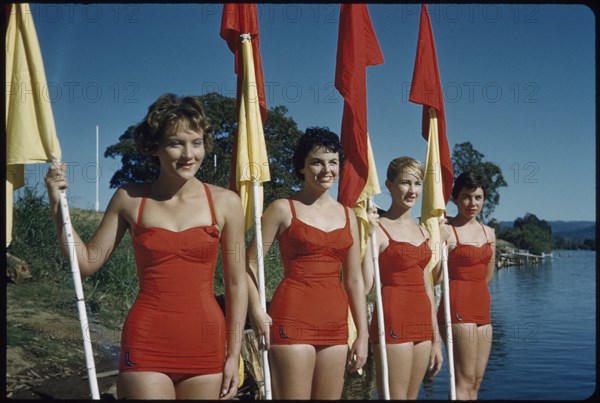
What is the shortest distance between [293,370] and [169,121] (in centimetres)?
166

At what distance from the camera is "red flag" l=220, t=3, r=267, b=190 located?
5.12 m

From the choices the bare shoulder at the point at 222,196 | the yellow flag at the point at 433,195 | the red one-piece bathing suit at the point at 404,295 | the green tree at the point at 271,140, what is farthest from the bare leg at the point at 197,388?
the green tree at the point at 271,140

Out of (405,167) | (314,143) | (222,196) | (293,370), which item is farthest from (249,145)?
(293,370)

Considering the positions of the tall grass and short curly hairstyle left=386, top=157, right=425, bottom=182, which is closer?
short curly hairstyle left=386, top=157, right=425, bottom=182

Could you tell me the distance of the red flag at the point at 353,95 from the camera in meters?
5.37

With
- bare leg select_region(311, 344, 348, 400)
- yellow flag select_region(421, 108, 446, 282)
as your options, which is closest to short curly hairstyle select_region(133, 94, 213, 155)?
bare leg select_region(311, 344, 348, 400)

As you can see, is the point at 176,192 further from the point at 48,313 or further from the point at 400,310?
the point at 48,313

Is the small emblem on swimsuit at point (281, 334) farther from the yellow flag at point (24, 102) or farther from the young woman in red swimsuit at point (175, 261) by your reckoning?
the yellow flag at point (24, 102)

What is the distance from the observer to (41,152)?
12.7 ft

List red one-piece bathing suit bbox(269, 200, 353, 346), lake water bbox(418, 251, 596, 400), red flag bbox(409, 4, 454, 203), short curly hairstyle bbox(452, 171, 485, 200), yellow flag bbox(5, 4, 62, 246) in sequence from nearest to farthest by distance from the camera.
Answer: yellow flag bbox(5, 4, 62, 246) → red one-piece bathing suit bbox(269, 200, 353, 346) → short curly hairstyle bbox(452, 171, 485, 200) → red flag bbox(409, 4, 454, 203) → lake water bbox(418, 251, 596, 400)

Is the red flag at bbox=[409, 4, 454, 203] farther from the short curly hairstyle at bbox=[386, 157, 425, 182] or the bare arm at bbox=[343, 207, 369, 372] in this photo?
the bare arm at bbox=[343, 207, 369, 372]

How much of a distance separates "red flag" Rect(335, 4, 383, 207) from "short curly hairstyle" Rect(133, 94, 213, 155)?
203 cm

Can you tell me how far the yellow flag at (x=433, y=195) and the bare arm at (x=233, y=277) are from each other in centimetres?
242

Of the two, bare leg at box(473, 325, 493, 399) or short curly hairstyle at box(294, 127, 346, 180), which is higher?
short curly hairstyle at box(294, 127, 346, 180)
